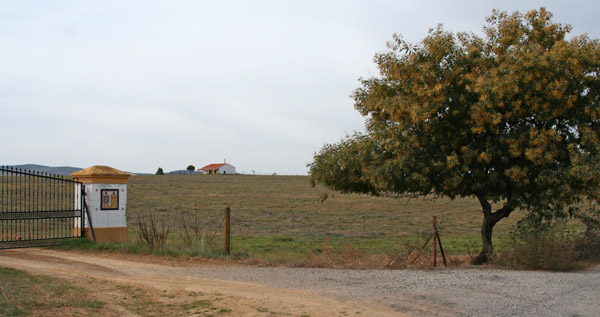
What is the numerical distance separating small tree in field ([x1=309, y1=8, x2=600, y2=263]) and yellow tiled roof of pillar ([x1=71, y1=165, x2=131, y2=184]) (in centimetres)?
632

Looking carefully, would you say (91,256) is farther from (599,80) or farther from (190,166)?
(190,166)

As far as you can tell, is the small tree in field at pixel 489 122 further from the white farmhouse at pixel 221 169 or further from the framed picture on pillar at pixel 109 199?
the white farmhouse at pixel 221 169

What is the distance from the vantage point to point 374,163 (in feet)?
47.3

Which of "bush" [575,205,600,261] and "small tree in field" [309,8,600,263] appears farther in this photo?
"bush" [575,205,600,261]

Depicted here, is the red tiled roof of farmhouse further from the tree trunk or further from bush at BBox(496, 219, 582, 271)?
bush at BBox(496, 219, 582, 271)

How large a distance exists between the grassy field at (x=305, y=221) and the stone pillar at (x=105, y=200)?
1.05 m

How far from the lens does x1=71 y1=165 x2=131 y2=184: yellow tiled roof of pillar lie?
1638 centimetres

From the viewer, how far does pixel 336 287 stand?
10281 millimetres

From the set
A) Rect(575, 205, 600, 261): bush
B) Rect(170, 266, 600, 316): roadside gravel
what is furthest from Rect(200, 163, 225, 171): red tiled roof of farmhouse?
Rect(170, 266, 600, 316): roadside gravel

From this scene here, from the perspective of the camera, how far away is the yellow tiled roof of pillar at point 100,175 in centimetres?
1638

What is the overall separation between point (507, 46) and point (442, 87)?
8.90ft

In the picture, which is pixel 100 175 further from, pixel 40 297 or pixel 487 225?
pixel 487 225

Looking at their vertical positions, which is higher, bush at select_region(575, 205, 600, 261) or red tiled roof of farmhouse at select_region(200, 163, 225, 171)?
red tiled roof of farmhouse at select_region(200, 163, 225, 171)

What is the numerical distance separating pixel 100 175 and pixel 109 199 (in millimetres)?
780
